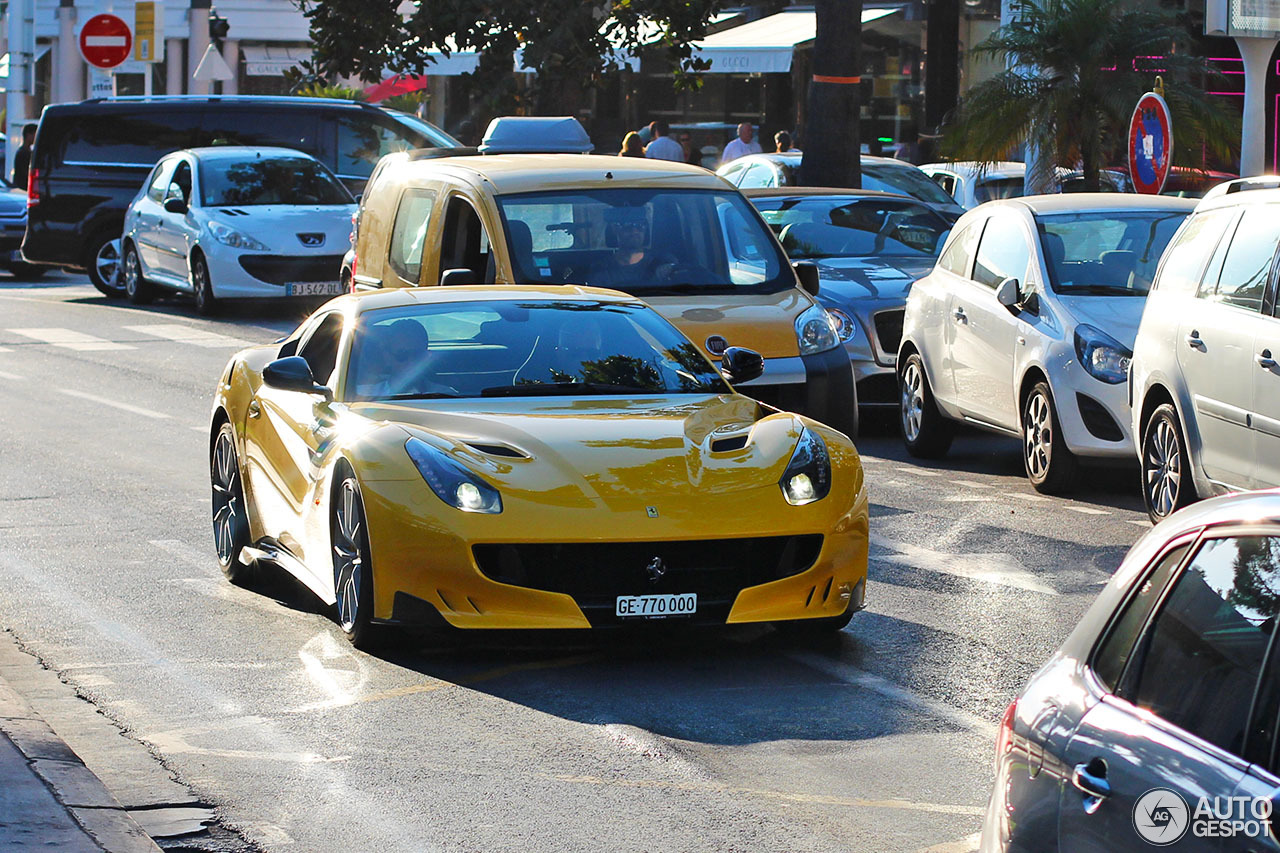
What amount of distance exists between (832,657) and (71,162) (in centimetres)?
2128

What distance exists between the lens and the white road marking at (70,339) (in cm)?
2033

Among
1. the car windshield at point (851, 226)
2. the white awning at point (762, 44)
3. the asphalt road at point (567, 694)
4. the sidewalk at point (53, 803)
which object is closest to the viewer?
the sidewalk at point (53, 803)

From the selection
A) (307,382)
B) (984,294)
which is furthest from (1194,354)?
(307,382)

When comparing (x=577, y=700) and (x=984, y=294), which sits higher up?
(x=984, y=294)

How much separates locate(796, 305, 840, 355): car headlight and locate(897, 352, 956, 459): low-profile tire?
1460 mm

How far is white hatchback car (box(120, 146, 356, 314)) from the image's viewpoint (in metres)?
22.9

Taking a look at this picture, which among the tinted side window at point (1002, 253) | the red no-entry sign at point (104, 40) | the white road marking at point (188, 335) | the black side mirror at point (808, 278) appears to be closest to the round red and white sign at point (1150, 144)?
the tinted side window at point (1002, 253)

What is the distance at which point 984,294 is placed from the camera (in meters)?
12.9

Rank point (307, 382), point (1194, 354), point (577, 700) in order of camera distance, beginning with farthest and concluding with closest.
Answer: point (1194, 354), point (307, 382), point (577, 700)

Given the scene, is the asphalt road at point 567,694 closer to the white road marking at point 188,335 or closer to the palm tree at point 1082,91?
the white road marking at point 188,335

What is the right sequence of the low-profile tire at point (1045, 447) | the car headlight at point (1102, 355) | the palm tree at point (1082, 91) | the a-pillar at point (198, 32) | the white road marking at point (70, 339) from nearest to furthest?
the car headlight at point (1102, 355) < the low-profile tire at point (1045, 447) < the palm tree at point (1082, 91) < the white road marking at point (70, 339) < the a-pillar at point (198, 32)

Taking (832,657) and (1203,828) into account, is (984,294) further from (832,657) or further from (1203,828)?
(1203,828)

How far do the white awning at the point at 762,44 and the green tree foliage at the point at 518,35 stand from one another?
477 centimetres

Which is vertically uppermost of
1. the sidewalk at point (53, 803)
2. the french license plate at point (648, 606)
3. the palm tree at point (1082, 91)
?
the palm tree at point (1082, 91)
